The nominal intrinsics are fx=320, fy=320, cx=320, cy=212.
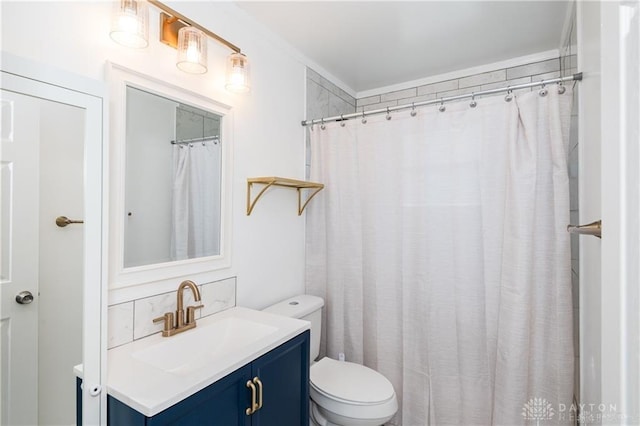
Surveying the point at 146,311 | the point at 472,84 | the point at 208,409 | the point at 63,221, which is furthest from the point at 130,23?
the point at 472,84

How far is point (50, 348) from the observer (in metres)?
0.87

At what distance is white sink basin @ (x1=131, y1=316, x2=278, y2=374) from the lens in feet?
3.92

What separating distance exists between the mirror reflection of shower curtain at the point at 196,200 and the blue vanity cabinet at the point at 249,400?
0.61 meters

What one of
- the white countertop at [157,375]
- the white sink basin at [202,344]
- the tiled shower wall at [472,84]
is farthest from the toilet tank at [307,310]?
the tiled shower wall at [472,84]

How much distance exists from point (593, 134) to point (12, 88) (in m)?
1.63

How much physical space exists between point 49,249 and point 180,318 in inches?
→ 23.8

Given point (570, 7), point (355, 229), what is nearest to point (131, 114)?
point (355, 229)

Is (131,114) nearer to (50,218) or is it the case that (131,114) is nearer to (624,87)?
(50,218)

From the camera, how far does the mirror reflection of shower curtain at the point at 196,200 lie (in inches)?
57.6

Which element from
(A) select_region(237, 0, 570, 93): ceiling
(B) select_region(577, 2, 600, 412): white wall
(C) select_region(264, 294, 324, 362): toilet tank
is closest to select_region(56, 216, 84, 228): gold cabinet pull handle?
(C) select_region(264, 294, 324, 362): toilet tank

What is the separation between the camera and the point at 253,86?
1.81m

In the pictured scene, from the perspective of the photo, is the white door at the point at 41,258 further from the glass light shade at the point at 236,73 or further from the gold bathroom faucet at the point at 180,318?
the glass light shade at the point at 236,73

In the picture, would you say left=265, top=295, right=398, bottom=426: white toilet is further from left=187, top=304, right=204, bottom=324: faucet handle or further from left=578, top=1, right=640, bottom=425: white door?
left=578, top=1, right=640, bottom=425: white door

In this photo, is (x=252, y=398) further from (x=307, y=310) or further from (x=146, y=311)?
(x=307, y=310)
